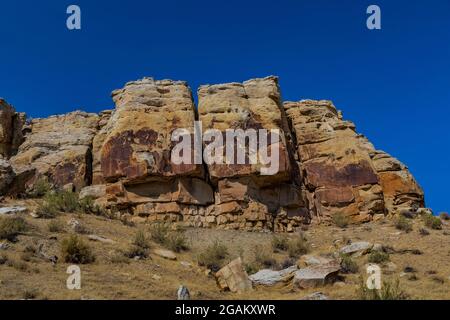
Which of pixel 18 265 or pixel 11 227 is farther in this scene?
pixel 11 227

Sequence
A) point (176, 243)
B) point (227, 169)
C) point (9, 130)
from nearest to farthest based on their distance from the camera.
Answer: point (176, 243) < point (227, 169) < point (9, 130)

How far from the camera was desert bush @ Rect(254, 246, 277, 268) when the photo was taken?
17.6 metres

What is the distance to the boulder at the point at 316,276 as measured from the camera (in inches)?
512

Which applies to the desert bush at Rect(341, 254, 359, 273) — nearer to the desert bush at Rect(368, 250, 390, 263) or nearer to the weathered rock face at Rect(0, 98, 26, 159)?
the desert bush at Rect(368, 250, 390, 263)

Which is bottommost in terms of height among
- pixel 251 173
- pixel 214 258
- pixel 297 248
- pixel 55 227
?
pixel 214 258

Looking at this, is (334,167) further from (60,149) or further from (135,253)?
(60,149)

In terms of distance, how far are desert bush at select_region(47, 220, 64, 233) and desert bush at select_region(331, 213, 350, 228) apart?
46.1 feet

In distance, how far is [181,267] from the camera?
15977 mm

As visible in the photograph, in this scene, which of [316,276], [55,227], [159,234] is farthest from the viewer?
[159,234]

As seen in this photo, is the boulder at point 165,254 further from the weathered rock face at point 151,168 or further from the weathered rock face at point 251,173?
the weathered rock face at point 251,173

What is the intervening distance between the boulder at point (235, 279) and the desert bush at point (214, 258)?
9.74 ft

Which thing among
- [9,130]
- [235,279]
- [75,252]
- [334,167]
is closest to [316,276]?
[235,279]

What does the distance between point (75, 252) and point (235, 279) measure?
16.0 feet

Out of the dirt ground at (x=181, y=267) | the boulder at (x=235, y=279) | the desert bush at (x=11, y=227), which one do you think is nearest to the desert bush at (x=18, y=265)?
the dirt ground at (x=181, y=267)
